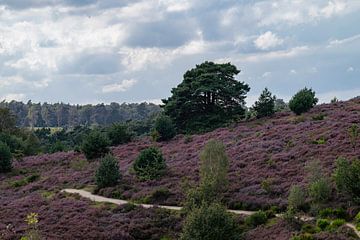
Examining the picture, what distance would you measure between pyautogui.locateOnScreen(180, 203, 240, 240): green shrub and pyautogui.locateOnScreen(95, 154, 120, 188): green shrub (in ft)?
60.3

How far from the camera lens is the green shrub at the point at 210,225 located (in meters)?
26.3

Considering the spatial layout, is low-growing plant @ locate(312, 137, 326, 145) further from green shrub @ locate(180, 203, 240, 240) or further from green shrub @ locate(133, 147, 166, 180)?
green shrub @ locate(180, 203, 240, 240)

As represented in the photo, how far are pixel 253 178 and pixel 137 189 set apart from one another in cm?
1024

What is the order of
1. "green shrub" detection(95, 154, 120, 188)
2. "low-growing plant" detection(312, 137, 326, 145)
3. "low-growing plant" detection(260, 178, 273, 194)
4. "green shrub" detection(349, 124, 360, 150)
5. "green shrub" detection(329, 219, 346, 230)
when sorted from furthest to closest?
"green shrub" detection(95, 154, 120, 188), "low-growing plant" detection(312, 137, 326, 145), "green shrub" detection(349, 124, 360, 150), "low-growing plant" detection(260, 178, 273, 194), "green shrub" detection(329, 219, 346, 230)

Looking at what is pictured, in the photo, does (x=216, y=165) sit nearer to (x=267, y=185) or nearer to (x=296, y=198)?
(x=267, y=185)

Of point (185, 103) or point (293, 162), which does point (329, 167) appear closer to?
point (293, 162)

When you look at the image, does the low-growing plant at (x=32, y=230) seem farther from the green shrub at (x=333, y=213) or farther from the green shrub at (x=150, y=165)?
the green shrub at (x=333, y=213)

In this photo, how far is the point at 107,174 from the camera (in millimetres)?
44406

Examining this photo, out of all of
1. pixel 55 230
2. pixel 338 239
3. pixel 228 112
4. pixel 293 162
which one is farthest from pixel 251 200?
pixel 228 112

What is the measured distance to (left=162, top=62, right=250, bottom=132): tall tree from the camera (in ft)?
225

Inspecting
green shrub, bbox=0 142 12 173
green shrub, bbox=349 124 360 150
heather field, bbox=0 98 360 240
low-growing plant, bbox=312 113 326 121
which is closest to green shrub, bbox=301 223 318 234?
heather field, bbox=0 98 360 240

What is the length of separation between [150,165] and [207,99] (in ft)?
88.0

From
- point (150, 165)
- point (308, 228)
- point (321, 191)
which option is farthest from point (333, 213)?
point (150, 165)

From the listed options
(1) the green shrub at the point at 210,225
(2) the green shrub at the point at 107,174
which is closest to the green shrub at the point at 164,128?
(2) the green shrub at the point at 107,174
